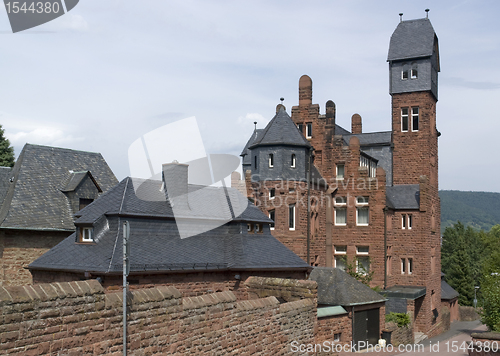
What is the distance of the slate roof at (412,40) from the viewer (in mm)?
43438

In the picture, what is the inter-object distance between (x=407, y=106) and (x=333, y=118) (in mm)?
7758

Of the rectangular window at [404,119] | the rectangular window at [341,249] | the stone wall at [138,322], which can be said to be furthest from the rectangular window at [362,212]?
the stone wall at [138,322]

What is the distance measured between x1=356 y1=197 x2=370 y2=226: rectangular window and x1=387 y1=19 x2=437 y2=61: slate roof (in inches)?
509

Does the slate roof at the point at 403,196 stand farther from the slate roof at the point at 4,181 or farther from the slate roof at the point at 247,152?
the slate roof at the point at 4,181

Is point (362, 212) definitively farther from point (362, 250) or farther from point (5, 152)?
point (5, 152)

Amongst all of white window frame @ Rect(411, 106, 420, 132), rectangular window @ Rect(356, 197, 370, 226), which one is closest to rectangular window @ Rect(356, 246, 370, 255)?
rectangular window @ Rect(356, 197, 370, 226)

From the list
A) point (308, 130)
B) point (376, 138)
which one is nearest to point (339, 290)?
point (308, 130)

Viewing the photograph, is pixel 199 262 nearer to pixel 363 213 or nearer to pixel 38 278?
pixel 38 278

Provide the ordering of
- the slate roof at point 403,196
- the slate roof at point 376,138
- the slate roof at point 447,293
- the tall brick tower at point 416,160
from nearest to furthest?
the tall brick tower at point 416,160 < the slate roof at point 403,196 < the slate roof at point 376,138 < the slate roof at point 447,293

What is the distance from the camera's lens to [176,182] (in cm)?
2570

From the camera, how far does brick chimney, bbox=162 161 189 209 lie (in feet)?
82.1

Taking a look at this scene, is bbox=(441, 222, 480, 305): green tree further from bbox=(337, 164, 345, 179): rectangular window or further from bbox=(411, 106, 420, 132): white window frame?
bbox=(337, 164, 345, 179): rectangular window

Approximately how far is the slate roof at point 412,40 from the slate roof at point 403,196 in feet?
36.1

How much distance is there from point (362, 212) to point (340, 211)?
1.70 metres
